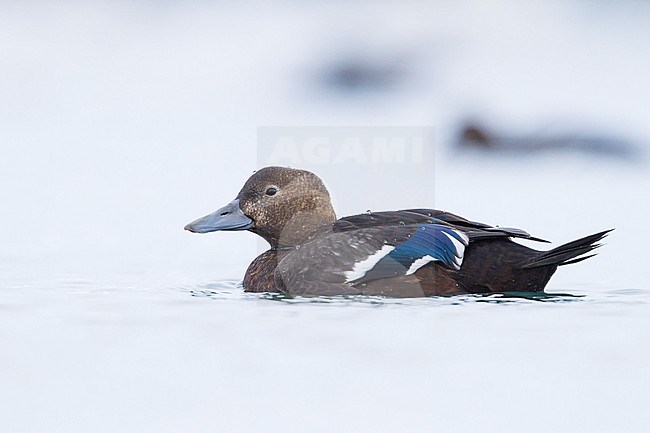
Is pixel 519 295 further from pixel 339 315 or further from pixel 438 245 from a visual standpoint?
pixel 339 315

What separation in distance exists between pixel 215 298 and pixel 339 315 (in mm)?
856

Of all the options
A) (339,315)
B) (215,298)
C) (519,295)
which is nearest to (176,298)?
(215,298)

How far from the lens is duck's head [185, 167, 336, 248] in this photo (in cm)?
645

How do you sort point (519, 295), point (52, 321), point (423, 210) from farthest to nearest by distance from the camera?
point (423, 210), point (519, 295), point (52, 321)

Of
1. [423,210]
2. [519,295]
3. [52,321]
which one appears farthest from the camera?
[423,210]

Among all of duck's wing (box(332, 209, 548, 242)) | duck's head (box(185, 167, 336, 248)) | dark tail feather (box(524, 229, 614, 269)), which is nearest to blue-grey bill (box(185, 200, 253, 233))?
duck's head (box(185, 167, 336, 248))

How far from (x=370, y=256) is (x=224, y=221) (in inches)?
39.6

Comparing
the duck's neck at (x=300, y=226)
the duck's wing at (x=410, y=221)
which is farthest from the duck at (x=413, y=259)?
the duck's neck at (x=300, y=226)

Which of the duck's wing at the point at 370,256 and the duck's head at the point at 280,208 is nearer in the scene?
the duck's wing at the point at 370,256

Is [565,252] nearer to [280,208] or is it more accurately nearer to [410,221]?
[410,221]

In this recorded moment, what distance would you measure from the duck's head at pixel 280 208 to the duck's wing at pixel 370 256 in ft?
1.79

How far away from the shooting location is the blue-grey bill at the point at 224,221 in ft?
21.1

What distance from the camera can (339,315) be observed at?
518 cm

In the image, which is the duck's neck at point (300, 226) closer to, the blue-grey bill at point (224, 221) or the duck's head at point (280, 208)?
the duck's head at point (280, 208)
